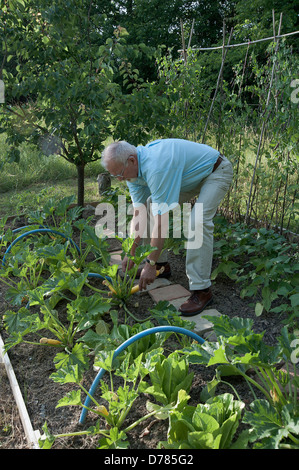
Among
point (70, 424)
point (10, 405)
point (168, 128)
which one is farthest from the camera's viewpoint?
point (168, 128)

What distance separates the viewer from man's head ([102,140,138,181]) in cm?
246

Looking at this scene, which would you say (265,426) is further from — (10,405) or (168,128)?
(168,128)

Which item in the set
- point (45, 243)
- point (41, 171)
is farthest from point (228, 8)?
point (45, 243)

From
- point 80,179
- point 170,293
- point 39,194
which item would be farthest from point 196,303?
point 39,194

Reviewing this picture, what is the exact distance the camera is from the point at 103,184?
5547mm

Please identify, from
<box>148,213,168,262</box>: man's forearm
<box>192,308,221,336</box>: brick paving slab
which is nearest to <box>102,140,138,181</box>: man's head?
<box>148,213,168,262</box>: man's forearm

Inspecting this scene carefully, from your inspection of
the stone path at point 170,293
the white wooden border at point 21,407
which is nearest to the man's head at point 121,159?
the stone path at point 170,293

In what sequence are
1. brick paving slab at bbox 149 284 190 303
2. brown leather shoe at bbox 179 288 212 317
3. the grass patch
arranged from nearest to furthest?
brown leather shoe at bbox 179 288 212 317 < brick paving slab at bbox 149 284 190 303 < the grass patch

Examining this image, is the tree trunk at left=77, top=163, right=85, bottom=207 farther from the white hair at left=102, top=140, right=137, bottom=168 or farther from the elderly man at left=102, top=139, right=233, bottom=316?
the white hair at left=102, top=140, right=137, bottom=168

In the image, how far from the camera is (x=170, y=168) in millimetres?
2441

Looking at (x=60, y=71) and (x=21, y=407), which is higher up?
(x=60, y=71)

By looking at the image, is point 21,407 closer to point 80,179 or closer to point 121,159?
point 121,159

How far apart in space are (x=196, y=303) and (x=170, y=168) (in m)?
0.94

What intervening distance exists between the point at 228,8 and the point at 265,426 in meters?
19.1
